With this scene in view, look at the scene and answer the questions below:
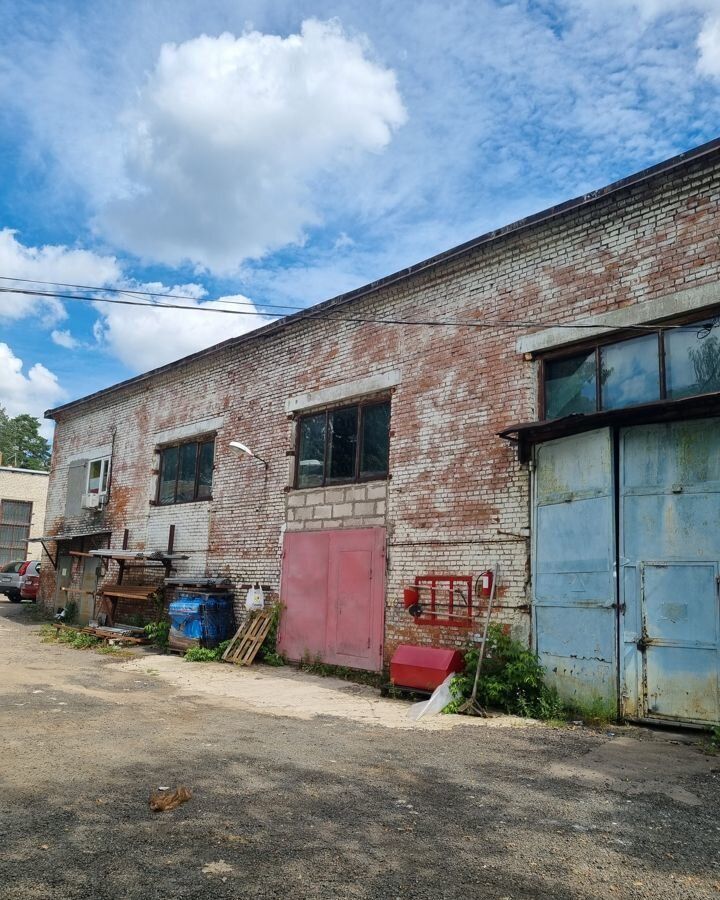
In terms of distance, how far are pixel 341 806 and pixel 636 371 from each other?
Answer: 19.0 feet

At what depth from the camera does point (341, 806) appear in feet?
14.9

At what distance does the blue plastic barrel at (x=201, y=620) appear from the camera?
12.2 meters

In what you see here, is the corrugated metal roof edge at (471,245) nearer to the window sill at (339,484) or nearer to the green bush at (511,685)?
the window sill at (339,484)

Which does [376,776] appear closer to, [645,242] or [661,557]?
[661,557]

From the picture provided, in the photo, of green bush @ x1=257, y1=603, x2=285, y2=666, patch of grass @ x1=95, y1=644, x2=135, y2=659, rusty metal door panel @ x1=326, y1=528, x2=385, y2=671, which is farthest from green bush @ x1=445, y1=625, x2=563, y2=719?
patch of grass @ x1=95, y1=644, x2=135, y2=659

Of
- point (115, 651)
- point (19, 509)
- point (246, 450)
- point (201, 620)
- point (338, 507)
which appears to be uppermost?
point (19, 509)

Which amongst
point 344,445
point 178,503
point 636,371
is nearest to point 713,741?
point 636,371

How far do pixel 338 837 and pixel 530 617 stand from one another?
4920mm

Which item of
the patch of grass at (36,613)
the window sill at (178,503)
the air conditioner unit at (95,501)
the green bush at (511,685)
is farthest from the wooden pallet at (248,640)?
the patch of grass at (36,613)

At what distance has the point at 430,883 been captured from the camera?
3.45 m

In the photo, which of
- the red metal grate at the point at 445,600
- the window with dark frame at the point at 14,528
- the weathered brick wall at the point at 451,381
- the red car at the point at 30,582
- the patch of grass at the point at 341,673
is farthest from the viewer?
the window with dark frame at the point at 14,528

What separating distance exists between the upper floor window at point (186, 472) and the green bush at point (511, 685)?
7.23m

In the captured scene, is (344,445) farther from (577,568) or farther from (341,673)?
(577,568)

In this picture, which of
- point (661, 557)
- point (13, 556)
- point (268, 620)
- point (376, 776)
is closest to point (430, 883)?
point (376, 776)
